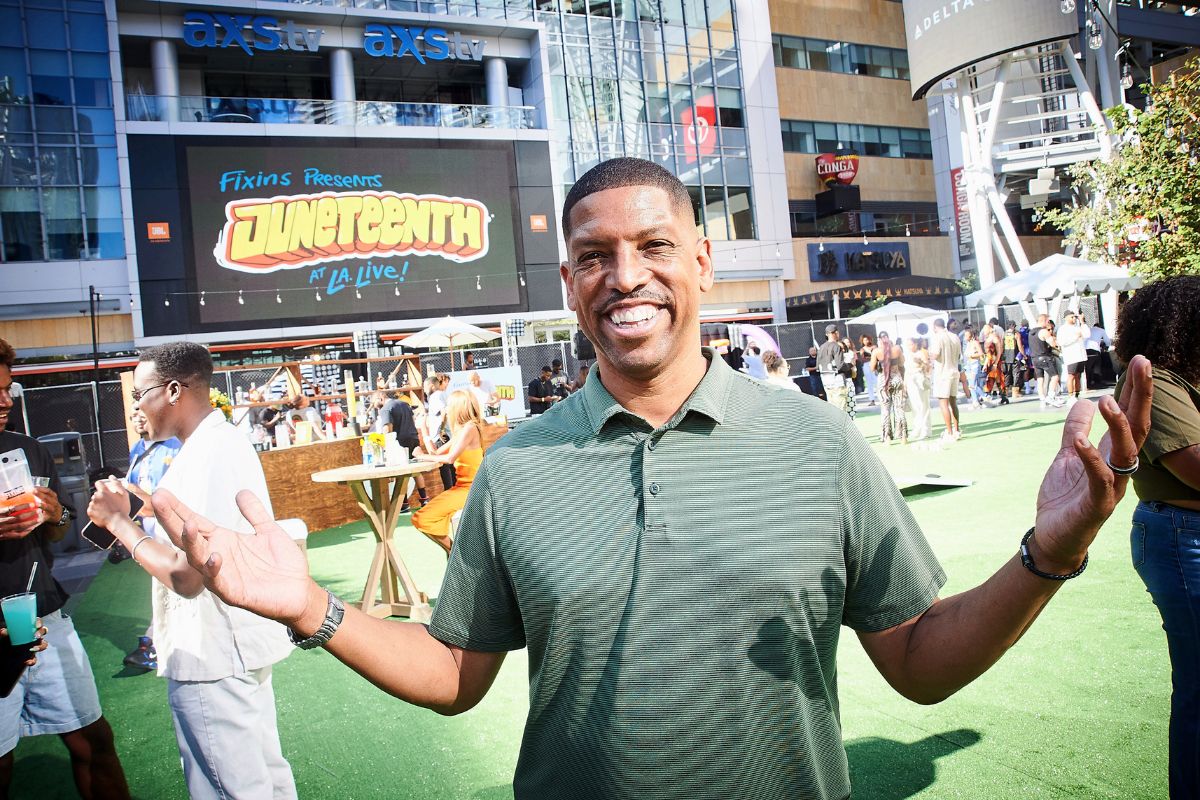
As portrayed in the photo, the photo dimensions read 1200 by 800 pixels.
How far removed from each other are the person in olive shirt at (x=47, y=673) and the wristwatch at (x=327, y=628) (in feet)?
7.05

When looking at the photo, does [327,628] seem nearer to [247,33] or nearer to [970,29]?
[970,29]

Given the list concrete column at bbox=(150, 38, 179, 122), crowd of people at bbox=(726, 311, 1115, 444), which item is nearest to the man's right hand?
crowd of people at bbox=(726, 311, 1115, 444)

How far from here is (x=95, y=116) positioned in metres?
24.8

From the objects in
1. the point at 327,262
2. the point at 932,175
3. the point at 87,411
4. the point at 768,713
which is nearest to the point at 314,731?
the point at 768,713

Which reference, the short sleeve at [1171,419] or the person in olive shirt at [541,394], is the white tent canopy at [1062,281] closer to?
the person in olive shirt at [541,394]

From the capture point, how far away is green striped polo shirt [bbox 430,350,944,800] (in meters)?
1.52

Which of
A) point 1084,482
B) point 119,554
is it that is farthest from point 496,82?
point 1084,482

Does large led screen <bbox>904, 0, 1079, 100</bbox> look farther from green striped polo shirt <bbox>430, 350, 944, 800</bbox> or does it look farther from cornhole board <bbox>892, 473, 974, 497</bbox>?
green striped polo shirt <bbox>430, 350, 944, 800</bbox>

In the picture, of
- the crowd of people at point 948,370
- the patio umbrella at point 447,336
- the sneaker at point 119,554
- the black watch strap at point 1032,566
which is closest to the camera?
the black watch strap at point 1032,566

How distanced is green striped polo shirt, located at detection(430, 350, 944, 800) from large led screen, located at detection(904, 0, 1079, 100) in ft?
94.4

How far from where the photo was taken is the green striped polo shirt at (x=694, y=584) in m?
1.52

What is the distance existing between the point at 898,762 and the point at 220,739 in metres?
2.76

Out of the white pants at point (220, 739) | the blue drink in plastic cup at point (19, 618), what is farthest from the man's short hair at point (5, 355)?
the white pants at point (220, 739)

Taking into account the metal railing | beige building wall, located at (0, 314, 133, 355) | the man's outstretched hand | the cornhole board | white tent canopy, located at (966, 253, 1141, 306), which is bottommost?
the cornhole board
